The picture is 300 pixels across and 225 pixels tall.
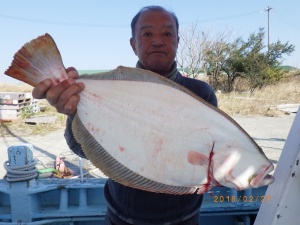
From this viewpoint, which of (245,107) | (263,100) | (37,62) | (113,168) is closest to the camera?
(37,62)

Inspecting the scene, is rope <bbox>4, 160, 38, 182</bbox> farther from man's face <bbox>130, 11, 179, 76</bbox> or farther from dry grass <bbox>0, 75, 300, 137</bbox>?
dry grass <bbox>0, 75, 300, 137</bbox>

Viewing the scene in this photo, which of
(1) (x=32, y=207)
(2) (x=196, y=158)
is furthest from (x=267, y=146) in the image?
(2) (x=196, y=158)

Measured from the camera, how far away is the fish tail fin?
116 centimetres

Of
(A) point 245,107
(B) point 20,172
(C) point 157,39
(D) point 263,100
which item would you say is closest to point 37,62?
(C) point 157,39

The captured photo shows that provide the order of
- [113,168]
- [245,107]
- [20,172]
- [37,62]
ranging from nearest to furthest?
1. [37,62]
2. [113,168]
3. [20,172]
4. [245,107]

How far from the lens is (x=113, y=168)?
1.29 m

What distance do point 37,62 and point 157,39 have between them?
0.66 meters

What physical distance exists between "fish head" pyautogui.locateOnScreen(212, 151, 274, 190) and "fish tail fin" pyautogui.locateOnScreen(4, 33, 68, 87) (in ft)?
2.26

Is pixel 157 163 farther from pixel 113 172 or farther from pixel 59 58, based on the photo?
pixel 59 58

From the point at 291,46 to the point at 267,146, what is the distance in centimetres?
1684

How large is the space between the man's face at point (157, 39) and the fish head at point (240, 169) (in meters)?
0.63

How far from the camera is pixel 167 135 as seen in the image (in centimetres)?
126

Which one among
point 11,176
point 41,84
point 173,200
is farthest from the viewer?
point 11,176
